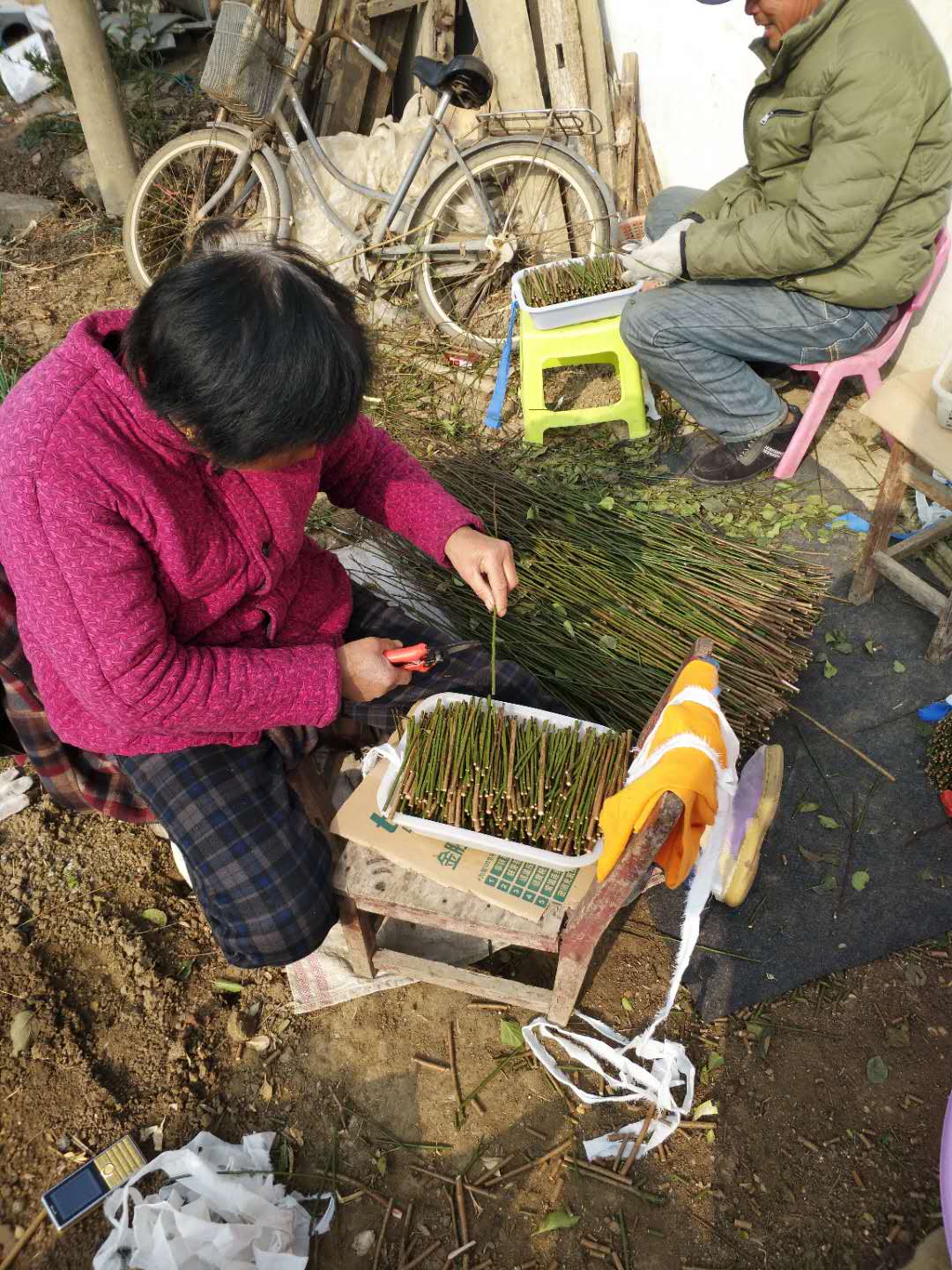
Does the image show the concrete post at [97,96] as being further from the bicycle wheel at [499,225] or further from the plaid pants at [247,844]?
the plaid pants at [247,844]

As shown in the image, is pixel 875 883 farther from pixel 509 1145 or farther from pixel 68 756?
pixel 68 756

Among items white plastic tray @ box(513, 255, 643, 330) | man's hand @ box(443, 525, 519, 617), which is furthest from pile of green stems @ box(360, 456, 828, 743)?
white plastic tray @ box(513, 255, 643, 330)

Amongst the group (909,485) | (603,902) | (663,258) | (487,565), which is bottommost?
(909,485)

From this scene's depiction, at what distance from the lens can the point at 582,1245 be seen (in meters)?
1.91

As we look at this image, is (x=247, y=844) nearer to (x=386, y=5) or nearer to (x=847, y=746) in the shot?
(x=847, y=746)

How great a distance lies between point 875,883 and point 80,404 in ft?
8.30

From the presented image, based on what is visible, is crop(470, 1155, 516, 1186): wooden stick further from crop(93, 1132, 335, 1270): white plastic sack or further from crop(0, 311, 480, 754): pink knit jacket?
crop(0, 311, 480, 754): pink knit jacket

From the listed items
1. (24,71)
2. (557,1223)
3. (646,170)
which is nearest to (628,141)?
(646,170)

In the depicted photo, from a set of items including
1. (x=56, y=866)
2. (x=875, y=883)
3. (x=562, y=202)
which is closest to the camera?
(x=875, y=883)

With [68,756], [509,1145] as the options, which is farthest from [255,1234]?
[68,756]

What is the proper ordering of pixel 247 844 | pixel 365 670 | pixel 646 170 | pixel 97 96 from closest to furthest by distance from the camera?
pixel 247 844 < pixel 365 670 < pixel 646 170 < pixel 97 96

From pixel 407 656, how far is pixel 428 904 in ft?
1.94

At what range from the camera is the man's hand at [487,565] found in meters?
2.11

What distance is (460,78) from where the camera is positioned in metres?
4.30
